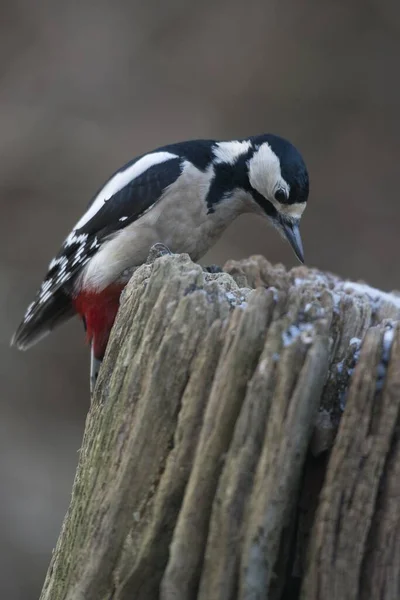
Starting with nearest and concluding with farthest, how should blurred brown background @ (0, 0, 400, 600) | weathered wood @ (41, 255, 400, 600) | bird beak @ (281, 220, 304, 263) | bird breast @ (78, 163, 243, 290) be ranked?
1. weathered wood @ (41, 255, 400, 600)
2. bird breast @ (78, 163, 243, 290)
3. bird beak @ (281, 220, 304, 263)
4. blurred brown background @ (0, 0, 400, 600)

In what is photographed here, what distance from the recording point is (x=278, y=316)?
1.69m

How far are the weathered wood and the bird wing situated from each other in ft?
5.11

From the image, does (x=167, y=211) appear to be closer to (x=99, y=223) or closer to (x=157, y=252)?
(x=99, y=223)

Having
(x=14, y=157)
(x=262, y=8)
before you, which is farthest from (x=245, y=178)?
(x=262, y=8)

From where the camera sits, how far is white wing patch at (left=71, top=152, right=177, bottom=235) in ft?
11.6

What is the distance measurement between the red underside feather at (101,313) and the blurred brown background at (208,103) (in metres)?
3.72

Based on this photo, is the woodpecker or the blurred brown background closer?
the woodpecker

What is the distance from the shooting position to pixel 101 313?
345 cm

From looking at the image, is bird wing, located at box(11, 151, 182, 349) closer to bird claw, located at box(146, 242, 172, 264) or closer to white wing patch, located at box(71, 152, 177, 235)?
white wing patch, located at box(71, 152, 177, 235)

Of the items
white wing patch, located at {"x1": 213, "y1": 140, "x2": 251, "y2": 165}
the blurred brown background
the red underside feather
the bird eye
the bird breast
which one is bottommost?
the red underside feather

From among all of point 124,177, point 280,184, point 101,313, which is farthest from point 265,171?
point 101,313

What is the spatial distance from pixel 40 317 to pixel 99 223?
51cm

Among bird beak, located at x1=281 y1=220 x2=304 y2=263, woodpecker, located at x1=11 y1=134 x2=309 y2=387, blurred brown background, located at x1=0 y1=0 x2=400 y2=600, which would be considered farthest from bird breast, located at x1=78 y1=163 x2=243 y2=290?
blurred brown background, located at x1=0 y1=0 x2=400 y2=600

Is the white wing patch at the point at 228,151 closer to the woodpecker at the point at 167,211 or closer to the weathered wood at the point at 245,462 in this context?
the woodpecker at the point at 167,211
